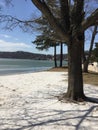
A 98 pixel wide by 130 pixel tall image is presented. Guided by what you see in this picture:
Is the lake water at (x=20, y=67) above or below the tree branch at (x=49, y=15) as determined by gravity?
below

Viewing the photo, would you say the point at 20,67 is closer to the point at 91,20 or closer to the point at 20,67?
the point at 20,67

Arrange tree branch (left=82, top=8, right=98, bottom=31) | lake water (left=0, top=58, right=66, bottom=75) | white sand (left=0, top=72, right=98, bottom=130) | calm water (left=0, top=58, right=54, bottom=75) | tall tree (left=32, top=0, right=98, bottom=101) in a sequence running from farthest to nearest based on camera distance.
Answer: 1. calm water (left=0, top=58, right=54, bottom=75)
2. lake water (left=0, top=58, right=66, bottom=75)
3. tall tree (left=32, top=0, right=98, bottom=101)
4. tree branch (left=82, top=8, right=98, bottom=31)
5. white sand (left=0, top=72, right=98, bottom=130)

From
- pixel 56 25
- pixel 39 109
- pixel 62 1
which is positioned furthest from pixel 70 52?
pixel 39 109

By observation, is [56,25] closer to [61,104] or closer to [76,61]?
[76,61]

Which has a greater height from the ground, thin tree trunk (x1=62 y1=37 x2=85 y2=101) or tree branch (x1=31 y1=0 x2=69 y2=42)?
tree branch (x1=31 y1=0 x2=69 y2=42)

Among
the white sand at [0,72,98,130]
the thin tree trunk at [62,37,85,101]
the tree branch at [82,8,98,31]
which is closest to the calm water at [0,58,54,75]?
the thin tree trunk at [62,37,85,101]

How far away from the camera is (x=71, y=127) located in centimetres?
597

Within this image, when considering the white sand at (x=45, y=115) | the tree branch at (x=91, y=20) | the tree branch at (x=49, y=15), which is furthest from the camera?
the tree branch at (x=49, y=15)

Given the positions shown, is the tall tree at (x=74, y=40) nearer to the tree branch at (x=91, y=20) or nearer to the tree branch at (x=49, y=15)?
the tree branch at (x=49, y=15)

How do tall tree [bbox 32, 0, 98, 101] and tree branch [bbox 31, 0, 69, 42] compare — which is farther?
tall tree [bbox 32, 0, 98, 101]

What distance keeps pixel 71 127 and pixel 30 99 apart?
371 centimetres

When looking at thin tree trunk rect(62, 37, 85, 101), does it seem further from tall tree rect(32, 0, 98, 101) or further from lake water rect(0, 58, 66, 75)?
lake water rect(0, 58, 66, 75)

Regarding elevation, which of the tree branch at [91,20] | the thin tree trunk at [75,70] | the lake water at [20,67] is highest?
the tree branch at [91,20]

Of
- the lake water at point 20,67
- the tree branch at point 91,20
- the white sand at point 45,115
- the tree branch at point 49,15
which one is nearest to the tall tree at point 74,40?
the tree branch at point 49,15
